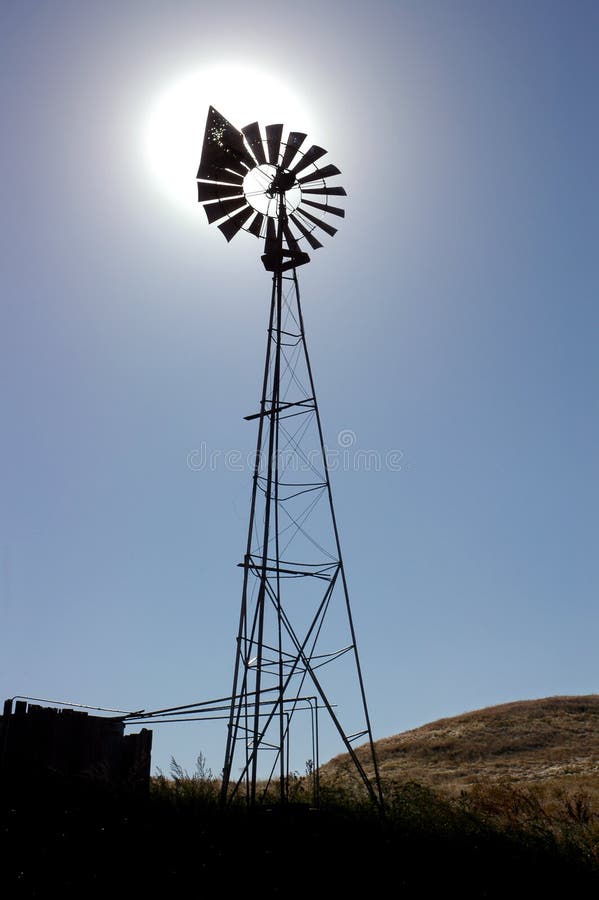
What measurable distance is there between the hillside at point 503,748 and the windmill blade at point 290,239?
1569 cm

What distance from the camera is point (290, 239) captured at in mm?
17344

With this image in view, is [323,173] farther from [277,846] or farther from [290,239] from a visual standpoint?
[277,846]

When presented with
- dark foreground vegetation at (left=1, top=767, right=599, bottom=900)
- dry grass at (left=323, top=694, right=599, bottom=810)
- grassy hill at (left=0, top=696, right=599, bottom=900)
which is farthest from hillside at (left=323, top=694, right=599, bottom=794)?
dark foreground vegetation at (left=1, top=767, right=599, bottom=900)

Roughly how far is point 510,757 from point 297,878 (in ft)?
74.9

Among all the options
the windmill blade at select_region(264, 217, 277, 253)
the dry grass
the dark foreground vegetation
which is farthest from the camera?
the dry grass

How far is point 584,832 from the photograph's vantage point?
44.0 feet

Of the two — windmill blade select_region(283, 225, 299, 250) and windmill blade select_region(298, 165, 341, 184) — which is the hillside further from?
windmill blade select_region(298, 165, 341, 184)

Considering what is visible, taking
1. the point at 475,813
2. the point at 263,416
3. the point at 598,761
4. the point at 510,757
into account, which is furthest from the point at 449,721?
the point at 263,416

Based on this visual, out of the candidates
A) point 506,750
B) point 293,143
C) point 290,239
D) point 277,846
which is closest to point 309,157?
point 293,143

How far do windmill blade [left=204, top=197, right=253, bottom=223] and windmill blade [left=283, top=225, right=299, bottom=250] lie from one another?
3.69 feet

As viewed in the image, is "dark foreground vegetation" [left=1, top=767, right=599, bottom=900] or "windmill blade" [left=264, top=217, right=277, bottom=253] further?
"windmill blade" [left=264, top=217, right=277, bottom=253]

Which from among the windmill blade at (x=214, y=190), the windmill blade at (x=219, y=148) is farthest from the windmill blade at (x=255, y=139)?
the windmill blade at (x=214, y=190)

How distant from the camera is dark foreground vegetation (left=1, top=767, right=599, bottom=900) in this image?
9672mm

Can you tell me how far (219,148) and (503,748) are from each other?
26906mm
